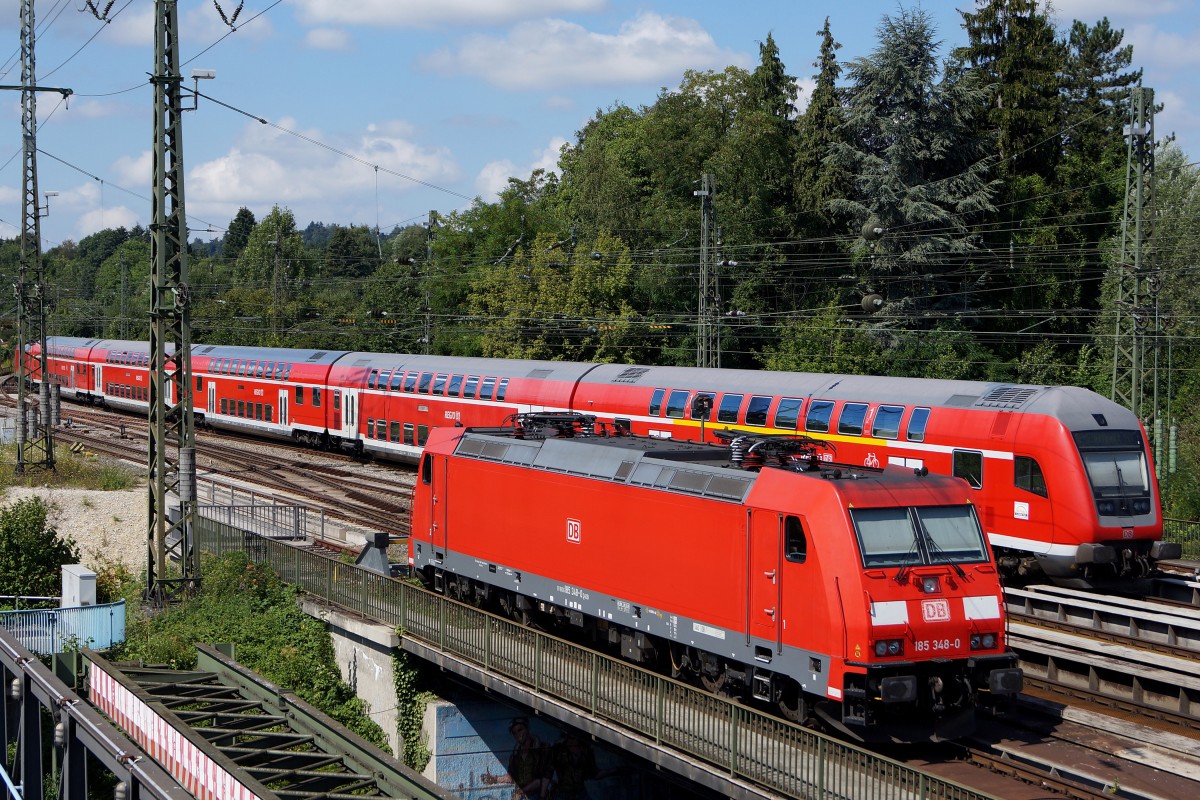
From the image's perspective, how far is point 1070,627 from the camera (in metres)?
20.7

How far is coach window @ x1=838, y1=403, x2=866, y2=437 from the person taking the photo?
1014 inches

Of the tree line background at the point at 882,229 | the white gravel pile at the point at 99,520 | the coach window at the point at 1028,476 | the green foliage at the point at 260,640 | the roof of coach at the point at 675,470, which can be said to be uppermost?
the tree line background at the point at 882,229

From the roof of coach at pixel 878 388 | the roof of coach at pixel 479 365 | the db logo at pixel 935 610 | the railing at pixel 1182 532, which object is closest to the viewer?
the db logo at pixel 935 610

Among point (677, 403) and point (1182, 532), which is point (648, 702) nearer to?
point (677, 403)

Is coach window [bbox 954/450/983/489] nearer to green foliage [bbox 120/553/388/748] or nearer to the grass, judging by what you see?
green foliage [bbox 120/553/388/748]

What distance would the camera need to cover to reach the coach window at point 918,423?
24.4 meters

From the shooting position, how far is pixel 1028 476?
2239cm

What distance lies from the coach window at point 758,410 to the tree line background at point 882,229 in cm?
1946

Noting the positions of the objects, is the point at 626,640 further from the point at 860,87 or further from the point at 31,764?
the point at 860,87

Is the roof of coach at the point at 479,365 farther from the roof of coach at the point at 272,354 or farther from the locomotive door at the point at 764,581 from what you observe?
the locomotive door at the point at 764,581

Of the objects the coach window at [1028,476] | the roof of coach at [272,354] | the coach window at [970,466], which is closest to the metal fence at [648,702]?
the coach window at [970,466]

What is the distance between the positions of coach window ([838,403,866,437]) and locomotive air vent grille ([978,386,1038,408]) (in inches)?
110

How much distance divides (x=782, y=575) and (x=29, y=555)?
19560mm

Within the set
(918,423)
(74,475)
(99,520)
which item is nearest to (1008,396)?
(918,423)
